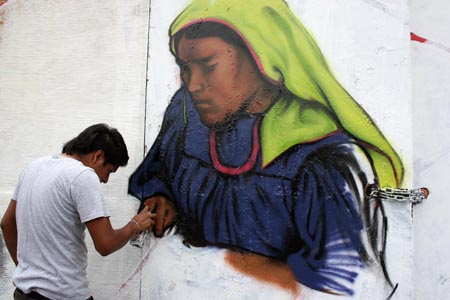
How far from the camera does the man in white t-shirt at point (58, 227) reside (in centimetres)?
218

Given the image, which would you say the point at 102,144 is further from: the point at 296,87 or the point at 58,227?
the point at 296,87

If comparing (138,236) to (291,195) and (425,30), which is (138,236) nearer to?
(291,195)

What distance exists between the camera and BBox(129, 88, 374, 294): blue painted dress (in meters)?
2.48

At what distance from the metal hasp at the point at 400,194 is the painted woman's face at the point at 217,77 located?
813 mm

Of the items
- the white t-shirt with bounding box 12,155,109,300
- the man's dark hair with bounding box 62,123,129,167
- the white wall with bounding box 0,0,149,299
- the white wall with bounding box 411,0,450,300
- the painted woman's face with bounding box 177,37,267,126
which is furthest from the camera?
the white wall with bounding box 0,0,149,299

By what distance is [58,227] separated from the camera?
2.21 m

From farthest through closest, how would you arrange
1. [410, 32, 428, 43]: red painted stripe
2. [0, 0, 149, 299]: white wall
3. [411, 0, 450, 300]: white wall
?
[0, 0, 149, 299]: white wall < [410, 32, 428, 43]: red painted stripe < [411, 0, 450, 300]: white wall

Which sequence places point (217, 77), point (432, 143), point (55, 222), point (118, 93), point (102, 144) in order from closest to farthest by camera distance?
point (55, 222) → point (102, 144) → point (432, 143) → point (217, 77) → point (118, 93)

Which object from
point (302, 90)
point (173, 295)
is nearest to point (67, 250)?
point (173, 295)

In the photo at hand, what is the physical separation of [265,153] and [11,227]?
140 centimetres

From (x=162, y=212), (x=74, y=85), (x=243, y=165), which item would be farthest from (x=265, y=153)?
(x=74, y=85)

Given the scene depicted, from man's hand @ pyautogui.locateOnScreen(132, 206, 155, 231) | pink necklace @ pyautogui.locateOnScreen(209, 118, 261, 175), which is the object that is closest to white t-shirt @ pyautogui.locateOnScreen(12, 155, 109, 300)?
man's hand @ pyautogui.locateOnScreen(132, 206, 155, 231)

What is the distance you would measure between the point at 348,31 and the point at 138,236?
1.64 meters

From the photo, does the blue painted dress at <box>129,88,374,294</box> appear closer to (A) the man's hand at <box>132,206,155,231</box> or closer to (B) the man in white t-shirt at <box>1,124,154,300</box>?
(A) the man's hand at <box>132,206,155,231</box>
